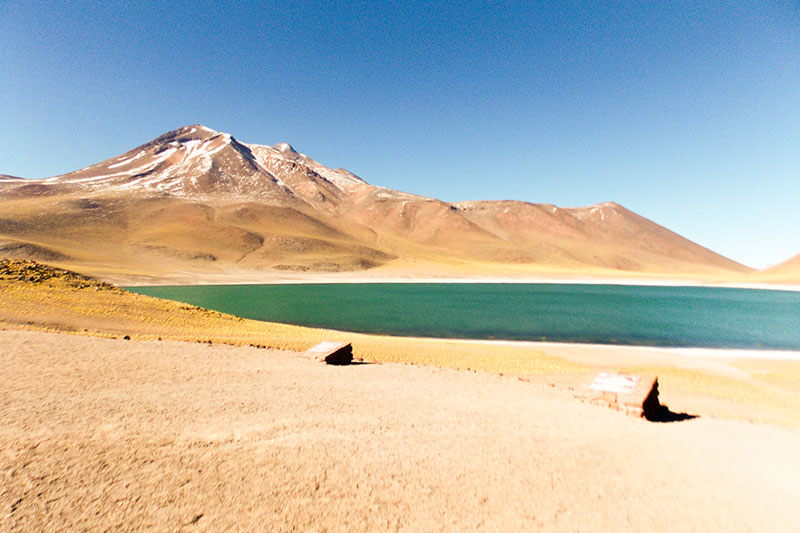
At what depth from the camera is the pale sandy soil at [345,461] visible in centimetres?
409

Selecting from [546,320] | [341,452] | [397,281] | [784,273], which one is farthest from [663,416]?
[784,273]

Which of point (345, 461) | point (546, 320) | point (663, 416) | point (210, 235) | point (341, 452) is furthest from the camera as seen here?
point (210, 235)

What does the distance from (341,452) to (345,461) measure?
10.0 inches

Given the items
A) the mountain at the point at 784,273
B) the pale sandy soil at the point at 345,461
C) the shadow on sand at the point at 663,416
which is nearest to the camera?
the pale sandy soil at the point at 345,461

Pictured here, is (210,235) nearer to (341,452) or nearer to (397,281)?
(397,281)

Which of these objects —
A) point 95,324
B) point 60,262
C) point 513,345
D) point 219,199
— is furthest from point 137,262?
point 513,345

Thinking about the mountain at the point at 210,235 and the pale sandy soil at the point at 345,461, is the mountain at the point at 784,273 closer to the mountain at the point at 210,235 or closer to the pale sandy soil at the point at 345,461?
the mountain at the point at 210,235

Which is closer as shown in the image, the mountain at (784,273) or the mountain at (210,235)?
the mountain at (210,235)

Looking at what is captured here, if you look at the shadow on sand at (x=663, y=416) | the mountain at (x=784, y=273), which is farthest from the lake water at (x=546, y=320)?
the mountain at (x=784, y=273)

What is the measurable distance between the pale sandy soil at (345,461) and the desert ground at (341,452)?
2 centimetres

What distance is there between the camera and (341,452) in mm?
5445

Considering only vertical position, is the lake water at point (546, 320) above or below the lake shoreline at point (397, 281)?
below

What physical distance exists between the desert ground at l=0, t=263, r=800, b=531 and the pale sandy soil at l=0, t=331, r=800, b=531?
0.02 meters

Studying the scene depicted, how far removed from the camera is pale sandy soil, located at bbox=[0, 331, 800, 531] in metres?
4.09
